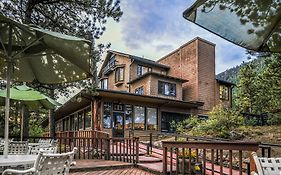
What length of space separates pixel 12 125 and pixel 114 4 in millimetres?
7843

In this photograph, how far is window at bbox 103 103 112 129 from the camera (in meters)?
16.9

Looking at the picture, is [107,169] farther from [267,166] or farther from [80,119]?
[80,119]

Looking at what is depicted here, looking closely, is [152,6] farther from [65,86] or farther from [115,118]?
[65,86]

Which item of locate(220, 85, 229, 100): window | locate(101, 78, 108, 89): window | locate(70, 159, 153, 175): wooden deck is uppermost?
locate(101, 78, 108, 89): window

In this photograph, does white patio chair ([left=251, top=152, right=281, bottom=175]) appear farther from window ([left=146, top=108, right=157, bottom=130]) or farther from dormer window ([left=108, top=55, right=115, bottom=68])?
dormer window ([left=108, top=55, right=115, bottom=68])

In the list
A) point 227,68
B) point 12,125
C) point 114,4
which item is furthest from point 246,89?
point 227,68

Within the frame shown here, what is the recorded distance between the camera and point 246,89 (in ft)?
60.3

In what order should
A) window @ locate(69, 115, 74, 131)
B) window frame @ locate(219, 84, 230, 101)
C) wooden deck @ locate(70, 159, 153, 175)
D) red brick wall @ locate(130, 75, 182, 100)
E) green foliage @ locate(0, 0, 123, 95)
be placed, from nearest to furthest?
wooden deck @ locate(70, 159, 153, 175) → green foliage @ locate(0, 0, 123, 95) → red brick wall @ locate(130, 75, 182, 100) → window @ locate(69, 115, 74, 131) → window frame @ locate(219, 84, 230, 101)

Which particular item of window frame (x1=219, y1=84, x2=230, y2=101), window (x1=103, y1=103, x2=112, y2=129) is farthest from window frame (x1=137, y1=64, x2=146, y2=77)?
→ window (x1=103, y1=103, x2=112, y2=129)

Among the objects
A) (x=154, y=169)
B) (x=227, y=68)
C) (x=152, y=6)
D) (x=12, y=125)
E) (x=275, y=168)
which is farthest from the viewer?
(x=227, y=68)

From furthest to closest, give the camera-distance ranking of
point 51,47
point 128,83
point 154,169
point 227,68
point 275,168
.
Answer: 1. point 227,68
2. point 128,83
3. point 154,169
4. point 51,47
5. point 275,168

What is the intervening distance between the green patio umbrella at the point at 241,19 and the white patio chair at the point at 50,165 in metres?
1.71

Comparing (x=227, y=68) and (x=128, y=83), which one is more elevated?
(x=227, y=68)

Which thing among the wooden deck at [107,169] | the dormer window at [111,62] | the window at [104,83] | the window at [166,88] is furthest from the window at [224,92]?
the wooden deck at [107,169]
